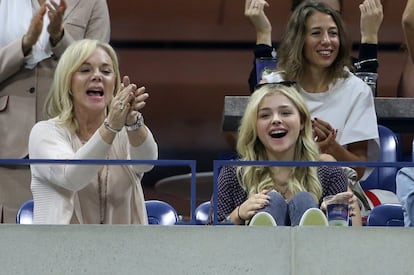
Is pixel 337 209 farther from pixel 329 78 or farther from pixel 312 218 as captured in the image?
pixel 329 78

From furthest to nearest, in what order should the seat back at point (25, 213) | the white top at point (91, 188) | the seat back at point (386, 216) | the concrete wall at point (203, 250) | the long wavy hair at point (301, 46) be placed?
1. the long wavy hair at point (301, 46)
2. the seat back at point (25, 213)
3. the seat back at point (386, 216)
4. the white top at point (91, 188)
5. the concrete wall at point (203, 250)

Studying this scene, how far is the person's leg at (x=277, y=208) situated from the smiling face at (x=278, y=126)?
36cm

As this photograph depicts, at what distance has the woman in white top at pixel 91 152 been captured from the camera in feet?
18.5

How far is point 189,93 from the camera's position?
859 cm

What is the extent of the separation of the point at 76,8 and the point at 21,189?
1.33m

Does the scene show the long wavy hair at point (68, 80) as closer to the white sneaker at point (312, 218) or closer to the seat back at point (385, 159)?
the white sneaker at point (312, 218)

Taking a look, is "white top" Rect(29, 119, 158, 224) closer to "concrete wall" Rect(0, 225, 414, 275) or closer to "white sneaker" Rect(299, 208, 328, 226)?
"concrete wall" Rect(0, 225, 414, 275)

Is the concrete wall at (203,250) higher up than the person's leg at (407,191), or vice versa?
the person's leg at (407,191)

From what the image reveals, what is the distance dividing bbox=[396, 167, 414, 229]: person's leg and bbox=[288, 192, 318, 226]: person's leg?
0.33m

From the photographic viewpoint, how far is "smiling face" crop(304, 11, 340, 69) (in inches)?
258

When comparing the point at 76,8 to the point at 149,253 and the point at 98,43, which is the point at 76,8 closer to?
the point at 98,43

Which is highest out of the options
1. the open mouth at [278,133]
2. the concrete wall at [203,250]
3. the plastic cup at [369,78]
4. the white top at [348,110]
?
the plastic cup at [369,78]

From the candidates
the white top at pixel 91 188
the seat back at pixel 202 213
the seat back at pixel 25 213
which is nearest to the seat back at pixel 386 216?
the seat back at pixel 202 213

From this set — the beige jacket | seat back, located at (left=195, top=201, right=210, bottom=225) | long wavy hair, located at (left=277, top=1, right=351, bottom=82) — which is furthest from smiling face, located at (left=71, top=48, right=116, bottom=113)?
long wavy hair, located at (left=277, top=1, right=351, bottom=82)
